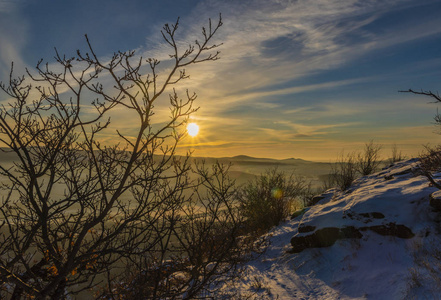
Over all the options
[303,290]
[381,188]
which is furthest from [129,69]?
[381,188]

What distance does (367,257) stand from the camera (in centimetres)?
623

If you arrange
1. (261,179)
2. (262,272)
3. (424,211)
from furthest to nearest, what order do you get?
(261,179)
(262,272)
(424,211)

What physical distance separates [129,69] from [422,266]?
5784 mm

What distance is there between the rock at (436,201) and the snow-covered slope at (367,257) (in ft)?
0.53

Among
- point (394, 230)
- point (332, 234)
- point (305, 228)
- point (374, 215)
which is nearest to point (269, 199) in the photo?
point (305, 228)

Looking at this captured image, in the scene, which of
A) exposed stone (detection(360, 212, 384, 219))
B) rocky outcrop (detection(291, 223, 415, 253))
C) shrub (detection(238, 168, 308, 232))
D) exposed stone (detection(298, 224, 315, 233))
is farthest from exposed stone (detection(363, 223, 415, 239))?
shrub (detection(238, 168, 308, 232))

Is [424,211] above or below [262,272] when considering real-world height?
above

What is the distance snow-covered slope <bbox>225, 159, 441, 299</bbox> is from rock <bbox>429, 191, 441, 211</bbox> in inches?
6.4

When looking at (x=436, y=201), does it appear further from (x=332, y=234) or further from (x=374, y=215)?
(x=332, y=234)

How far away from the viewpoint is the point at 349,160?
40.5ft

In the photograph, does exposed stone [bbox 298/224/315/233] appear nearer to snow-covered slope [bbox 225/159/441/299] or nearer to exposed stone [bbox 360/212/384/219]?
snow-covered slope [bbox 225/159/441/299]

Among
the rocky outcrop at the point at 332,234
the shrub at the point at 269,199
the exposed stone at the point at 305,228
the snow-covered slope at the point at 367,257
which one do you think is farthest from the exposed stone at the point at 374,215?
the shrub at the point at 269,199

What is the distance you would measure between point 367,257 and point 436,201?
188cm

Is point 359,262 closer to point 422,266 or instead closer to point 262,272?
point 422,266
